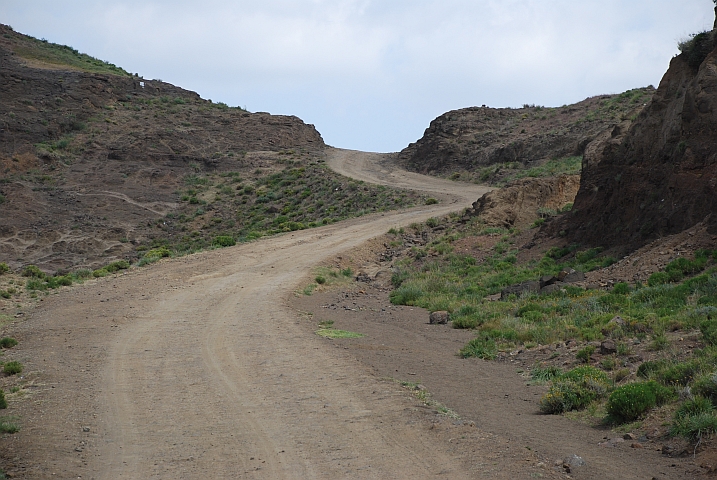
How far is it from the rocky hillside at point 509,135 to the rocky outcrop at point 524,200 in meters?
18.3

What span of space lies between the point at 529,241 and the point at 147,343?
1649 centimetres

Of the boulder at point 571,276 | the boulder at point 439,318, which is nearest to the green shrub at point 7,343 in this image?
the boulder at point 439,318

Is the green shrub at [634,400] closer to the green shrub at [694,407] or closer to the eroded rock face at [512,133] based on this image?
the green shrub at [694,407]

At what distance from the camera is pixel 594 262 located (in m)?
21.6

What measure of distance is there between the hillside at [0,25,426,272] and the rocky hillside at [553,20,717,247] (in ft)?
63.2

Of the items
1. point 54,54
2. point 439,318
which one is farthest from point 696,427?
point 54,54

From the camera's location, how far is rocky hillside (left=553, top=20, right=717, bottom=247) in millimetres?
19906

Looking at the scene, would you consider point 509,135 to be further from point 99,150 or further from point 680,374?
point 680,374

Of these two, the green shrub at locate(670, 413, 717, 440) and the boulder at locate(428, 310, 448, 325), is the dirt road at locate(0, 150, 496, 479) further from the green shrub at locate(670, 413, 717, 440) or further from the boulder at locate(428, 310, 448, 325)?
the boulder at locate(428, 310, 448, 325)

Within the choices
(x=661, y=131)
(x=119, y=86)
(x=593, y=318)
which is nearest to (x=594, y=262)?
(x=661, y=131)

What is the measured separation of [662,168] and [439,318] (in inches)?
358

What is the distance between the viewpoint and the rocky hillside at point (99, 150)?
4731cm

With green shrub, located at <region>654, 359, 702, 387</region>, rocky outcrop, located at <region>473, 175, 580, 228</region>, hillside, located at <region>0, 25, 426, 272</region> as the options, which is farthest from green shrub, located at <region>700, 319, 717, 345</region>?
hillside, located at <region>0, 25, 426, 272</region>

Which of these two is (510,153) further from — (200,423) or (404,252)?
(200,423)
